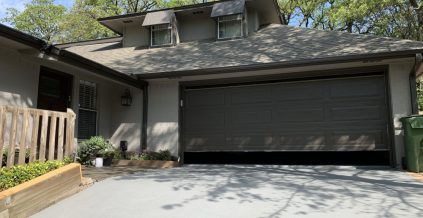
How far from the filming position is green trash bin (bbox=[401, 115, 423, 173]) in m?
7.24

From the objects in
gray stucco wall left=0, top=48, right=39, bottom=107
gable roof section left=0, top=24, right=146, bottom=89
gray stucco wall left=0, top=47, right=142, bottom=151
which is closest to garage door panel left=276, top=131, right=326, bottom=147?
gray stucco wall left=0, top=47, right=142, bottom=151

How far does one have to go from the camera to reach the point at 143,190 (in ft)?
17.0

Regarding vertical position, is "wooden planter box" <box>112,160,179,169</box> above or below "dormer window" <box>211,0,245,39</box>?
below

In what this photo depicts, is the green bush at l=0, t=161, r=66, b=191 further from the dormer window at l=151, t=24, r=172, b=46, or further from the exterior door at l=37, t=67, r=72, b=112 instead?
the dormer window at l=151, t=24, r=172, b=46

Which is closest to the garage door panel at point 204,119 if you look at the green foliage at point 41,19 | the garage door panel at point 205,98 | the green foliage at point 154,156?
the garage door panel at point 205,98

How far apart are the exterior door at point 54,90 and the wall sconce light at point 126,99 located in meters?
1.80

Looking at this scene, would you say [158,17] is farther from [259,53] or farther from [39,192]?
[39,192]

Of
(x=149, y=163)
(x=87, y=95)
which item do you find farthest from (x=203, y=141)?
(x=87, y=95)

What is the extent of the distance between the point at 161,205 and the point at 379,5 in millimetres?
20121

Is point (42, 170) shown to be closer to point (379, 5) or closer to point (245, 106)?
point (245, 106)

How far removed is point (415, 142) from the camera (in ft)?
24.0

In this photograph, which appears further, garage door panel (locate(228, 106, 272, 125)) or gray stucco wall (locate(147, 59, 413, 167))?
gray stucco wall (locate(147, 59, 413, 167))

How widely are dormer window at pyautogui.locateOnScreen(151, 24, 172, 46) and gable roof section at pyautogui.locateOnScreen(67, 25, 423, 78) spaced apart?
1.39 ft

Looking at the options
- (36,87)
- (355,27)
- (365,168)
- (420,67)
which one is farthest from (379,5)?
(36,87)
